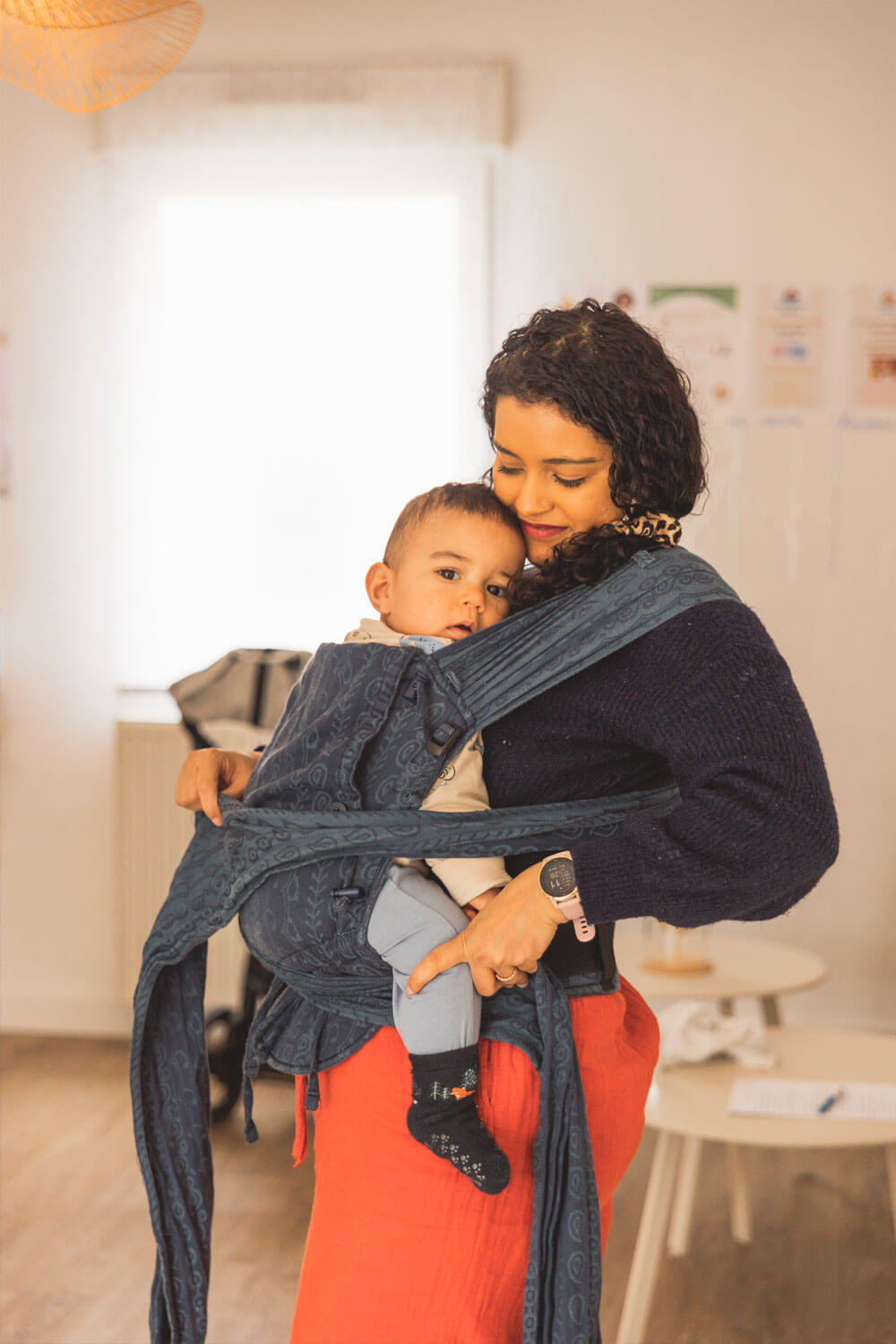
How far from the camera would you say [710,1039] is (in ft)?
7.36

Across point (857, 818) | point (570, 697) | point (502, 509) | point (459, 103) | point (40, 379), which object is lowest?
point (857, 818)

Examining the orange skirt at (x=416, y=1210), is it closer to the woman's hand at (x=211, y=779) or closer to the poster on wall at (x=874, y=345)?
the woman's hand at (x=211, y=779)

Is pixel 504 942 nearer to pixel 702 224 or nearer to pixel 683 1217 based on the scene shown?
pixel 683 1217

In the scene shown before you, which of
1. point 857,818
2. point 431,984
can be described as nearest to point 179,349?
point 857,818

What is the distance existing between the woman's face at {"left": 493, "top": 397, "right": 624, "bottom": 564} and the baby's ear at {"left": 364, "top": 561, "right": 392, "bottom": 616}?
5.6 inches

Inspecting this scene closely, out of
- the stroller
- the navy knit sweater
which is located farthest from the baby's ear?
the stroller

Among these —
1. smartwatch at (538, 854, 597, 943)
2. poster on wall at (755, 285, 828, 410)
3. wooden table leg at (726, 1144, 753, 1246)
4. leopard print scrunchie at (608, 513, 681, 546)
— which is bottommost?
wooden table leg at (726, 1144, 753, 1246)

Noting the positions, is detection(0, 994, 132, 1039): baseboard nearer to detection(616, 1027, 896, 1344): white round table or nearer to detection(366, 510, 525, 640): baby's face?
detection(616, 1027, 896, 1344): white round table

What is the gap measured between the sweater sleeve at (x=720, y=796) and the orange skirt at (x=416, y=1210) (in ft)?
0.61

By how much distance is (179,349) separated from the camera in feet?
11.7

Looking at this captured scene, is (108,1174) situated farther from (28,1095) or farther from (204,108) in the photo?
(204,108)

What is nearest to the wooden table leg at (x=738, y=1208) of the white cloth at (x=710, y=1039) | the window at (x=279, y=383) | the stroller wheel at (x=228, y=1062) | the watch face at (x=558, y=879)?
the white cloth at (x=710, y=1039)

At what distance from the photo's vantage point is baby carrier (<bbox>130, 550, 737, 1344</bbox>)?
1.06 m

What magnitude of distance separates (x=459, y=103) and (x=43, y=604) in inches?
70.3
